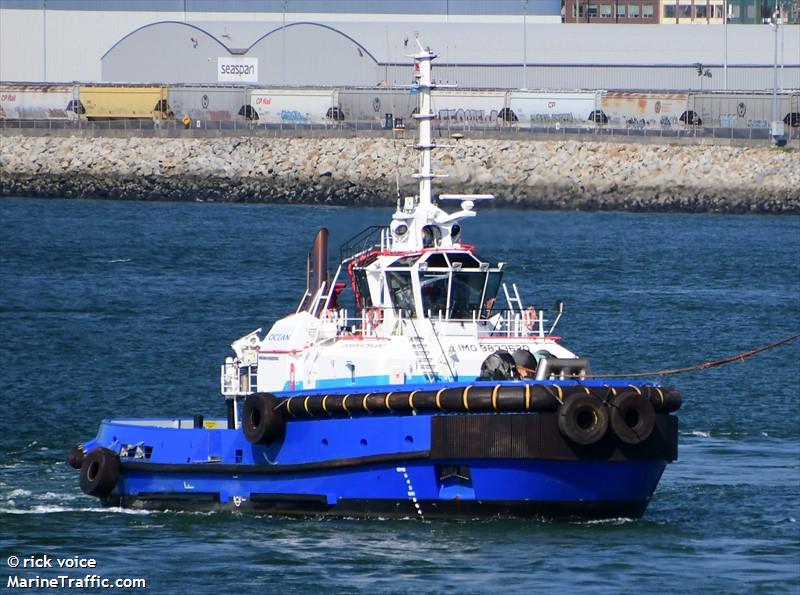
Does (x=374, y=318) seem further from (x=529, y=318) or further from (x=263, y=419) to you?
(x=263, y=419)

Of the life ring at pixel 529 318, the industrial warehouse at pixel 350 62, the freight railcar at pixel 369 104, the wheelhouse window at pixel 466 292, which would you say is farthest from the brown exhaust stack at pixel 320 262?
the freight railcar at pixel 369 104

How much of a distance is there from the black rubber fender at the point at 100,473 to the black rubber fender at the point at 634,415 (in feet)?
23.1

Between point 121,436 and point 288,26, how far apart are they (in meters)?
70.2

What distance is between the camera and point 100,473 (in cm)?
2333

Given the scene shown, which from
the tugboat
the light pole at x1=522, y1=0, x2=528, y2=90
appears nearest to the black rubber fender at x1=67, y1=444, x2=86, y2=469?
the tugboat

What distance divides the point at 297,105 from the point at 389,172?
12.3m

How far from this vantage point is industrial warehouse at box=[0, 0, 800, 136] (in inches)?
3479

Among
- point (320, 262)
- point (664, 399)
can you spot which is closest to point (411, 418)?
point (664, 399)

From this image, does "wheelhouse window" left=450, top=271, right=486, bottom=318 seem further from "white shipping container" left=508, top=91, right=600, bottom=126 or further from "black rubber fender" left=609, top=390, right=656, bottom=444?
"white shipping container" left=508, top=91, right=600, bottom=126

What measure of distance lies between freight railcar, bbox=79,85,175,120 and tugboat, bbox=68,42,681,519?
6698cm

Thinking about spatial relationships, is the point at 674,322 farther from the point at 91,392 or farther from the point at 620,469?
the point at 620,469

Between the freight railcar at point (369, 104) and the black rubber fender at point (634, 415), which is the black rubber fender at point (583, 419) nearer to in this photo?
the black rubber fender at point (634, 415)

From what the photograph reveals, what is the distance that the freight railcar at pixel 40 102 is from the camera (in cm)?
9069
